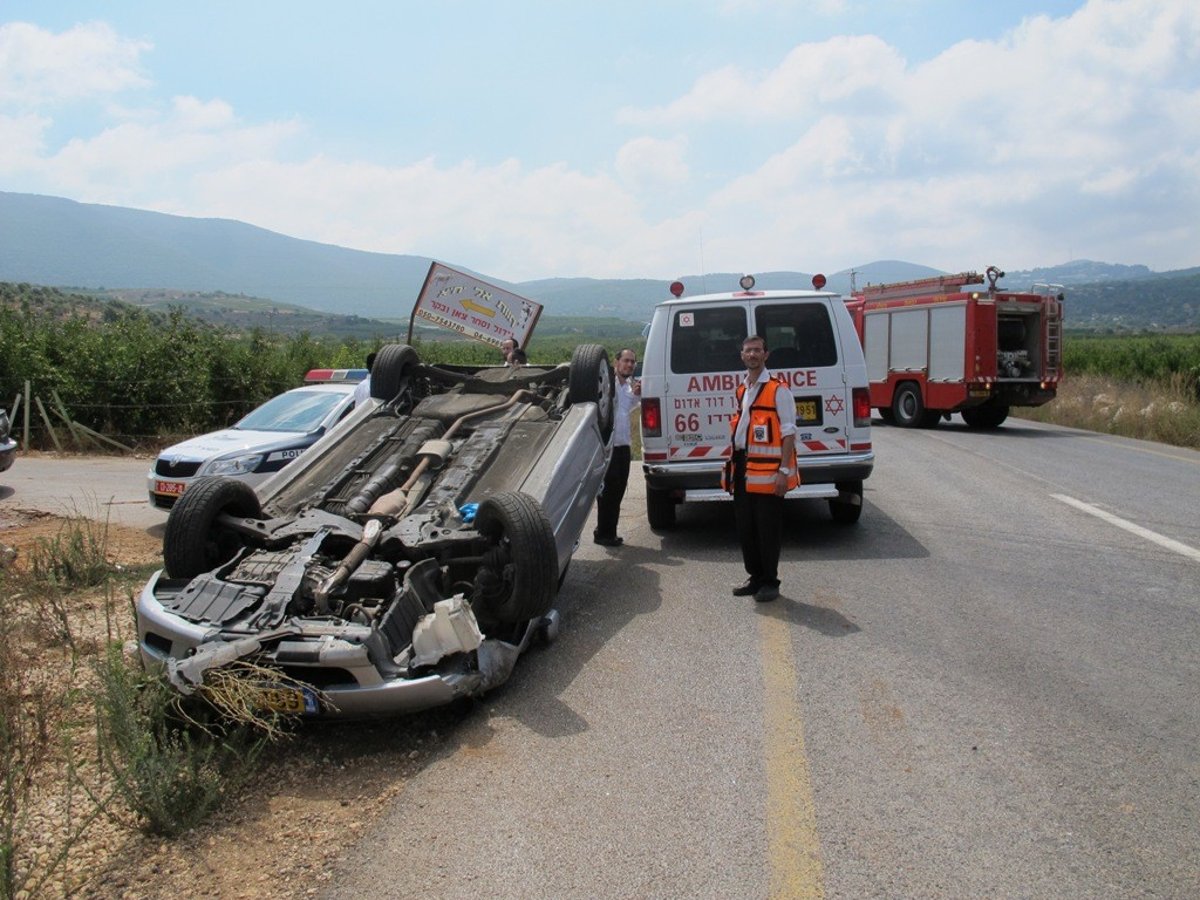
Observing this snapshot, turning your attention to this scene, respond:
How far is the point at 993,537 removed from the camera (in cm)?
922

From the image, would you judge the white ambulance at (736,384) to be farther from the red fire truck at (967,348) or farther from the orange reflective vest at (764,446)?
the red fire truck at (967,348)

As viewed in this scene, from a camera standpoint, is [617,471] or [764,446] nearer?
[764,446]

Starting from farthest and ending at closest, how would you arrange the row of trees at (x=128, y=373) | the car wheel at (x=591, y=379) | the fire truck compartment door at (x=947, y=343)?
the fire truck compartment door at (x=947, y=343)
the row of trees at (x=128, y=373)
the car wheel at (x=591, y=379)

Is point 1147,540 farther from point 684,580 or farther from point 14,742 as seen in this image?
point 14,742

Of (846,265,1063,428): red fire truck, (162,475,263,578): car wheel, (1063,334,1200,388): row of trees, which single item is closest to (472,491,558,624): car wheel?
(162,475,263,578): car wheel

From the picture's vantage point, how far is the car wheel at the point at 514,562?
5.44 meters

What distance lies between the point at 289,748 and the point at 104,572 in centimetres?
375

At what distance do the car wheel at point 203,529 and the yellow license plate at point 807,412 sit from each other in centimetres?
490

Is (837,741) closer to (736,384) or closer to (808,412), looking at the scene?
(808,412)

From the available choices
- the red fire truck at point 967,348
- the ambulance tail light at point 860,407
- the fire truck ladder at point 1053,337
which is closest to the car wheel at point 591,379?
the ambulance tail light at point 860,407

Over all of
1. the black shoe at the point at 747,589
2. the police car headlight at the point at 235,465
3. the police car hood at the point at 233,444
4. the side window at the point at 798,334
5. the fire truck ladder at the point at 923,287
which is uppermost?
the fire truck ladder at the point at 923,287

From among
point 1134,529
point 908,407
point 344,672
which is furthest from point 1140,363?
point 344,672

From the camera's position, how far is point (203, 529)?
5.73 metres

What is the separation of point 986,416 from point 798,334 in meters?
15.6
